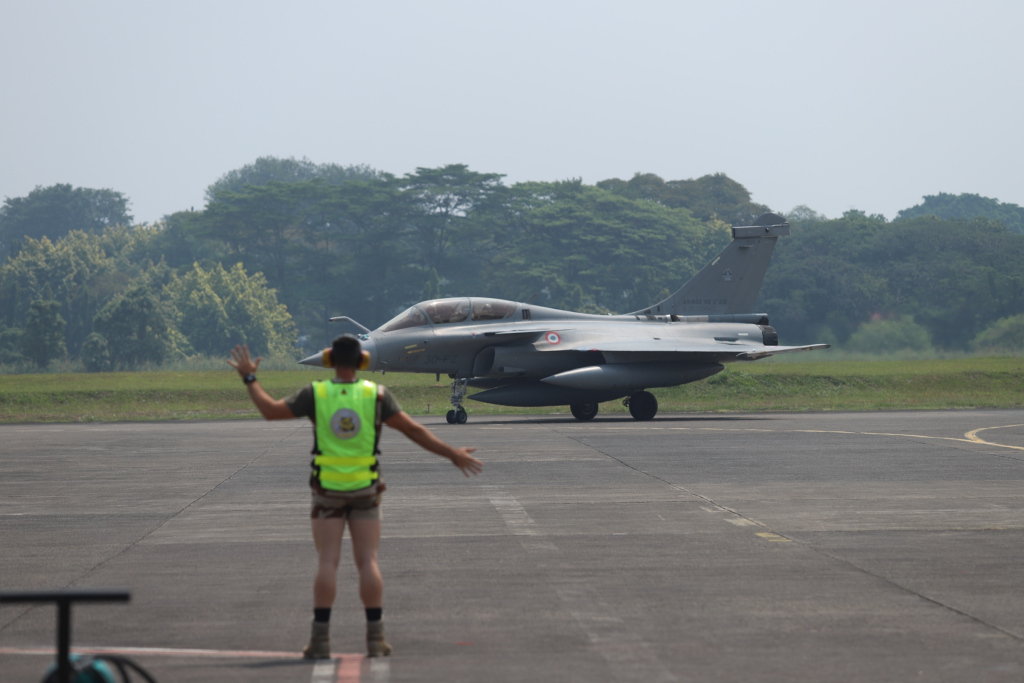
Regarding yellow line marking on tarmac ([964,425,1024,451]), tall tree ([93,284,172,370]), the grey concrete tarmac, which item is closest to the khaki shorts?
the grey concrete tarmac

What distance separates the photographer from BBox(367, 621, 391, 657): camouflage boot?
6543mm

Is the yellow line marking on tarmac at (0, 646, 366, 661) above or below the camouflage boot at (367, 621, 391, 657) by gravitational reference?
below

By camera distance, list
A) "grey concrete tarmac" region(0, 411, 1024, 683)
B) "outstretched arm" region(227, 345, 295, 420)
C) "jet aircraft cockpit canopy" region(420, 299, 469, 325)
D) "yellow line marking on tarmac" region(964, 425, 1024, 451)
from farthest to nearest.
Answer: "jet aircraft cockpit canopy" region(420, 299, 469, 325) → "yellow line marking on tarmac" region(964, 425, 1024, 451) → "outstretched arm" region(227, 345, 295, 420) → "grey concrete tarmac" region(0, 411, 1024, 683)

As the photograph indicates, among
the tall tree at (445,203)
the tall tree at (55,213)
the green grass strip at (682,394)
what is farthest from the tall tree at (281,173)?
the green grass strip at (682,394)

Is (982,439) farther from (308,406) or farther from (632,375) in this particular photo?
(308,406)

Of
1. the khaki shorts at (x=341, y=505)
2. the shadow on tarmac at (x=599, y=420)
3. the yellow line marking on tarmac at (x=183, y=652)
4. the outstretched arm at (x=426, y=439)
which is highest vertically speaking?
the outstretched arm at (x=426, y=439)

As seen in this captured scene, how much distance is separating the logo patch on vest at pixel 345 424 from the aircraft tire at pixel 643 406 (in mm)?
24224

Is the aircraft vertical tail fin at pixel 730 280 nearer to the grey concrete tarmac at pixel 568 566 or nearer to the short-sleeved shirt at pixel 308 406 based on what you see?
the grey concrete tarmac at pixel 568 566

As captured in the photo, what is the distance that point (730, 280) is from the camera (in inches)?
1344

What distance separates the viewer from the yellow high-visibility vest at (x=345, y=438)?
685 cm

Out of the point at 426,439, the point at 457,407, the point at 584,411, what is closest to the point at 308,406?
the point at 426,439

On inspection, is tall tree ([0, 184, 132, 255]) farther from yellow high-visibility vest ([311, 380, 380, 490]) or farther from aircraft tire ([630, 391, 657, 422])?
yellow high-visibility vest ([311, 380, 380, 490])

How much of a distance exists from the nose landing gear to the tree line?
51016 mm

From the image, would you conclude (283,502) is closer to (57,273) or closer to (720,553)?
(720,553)
